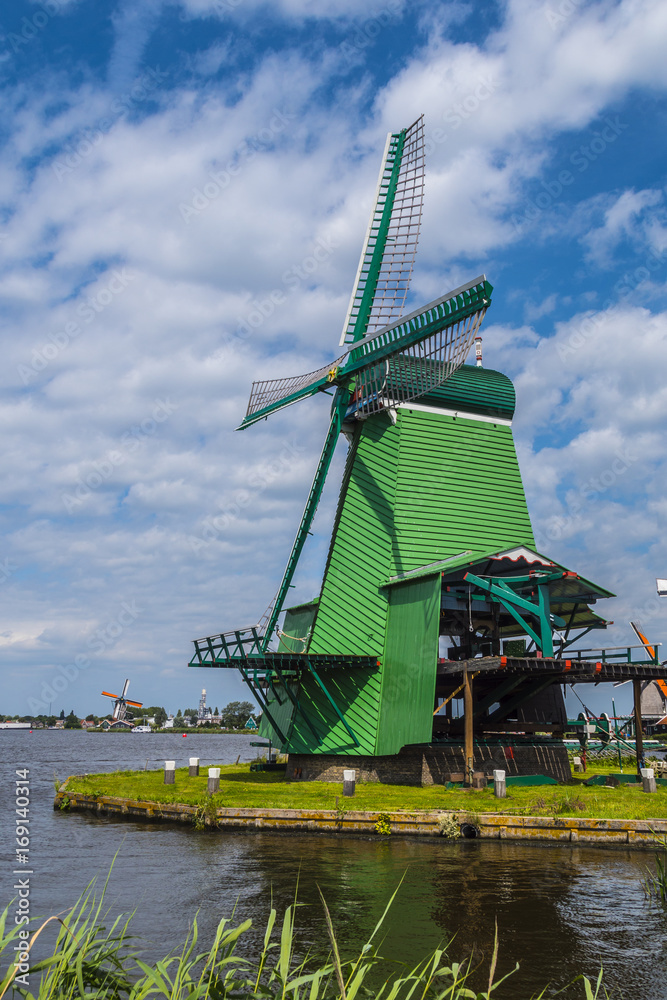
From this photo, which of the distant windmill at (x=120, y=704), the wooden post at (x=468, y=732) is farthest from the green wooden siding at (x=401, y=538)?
the distant windmill at (x=120, y=704)

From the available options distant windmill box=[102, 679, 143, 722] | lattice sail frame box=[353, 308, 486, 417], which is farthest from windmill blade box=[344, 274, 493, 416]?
distant windmill box=[102, 679, 143, 722]

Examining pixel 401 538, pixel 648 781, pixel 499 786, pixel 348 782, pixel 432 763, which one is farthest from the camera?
pixel 401 538

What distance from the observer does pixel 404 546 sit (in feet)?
82.8

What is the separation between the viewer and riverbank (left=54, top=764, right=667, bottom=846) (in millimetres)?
16812

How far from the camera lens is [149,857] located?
15.6 metres

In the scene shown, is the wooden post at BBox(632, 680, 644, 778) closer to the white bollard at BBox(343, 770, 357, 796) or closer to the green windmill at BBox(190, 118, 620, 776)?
the green windmill at BBox(190, 118, 620, 776)

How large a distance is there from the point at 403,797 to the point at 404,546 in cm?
806

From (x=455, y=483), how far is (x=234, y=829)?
44.6ft

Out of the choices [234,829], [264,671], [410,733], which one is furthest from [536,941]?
[264,671]

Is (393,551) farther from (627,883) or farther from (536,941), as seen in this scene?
(536,941)

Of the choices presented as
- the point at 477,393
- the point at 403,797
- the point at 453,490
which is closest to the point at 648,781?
the point at 403,797

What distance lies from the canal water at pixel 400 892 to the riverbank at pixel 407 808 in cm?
45

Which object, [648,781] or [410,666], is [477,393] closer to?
[410,666]

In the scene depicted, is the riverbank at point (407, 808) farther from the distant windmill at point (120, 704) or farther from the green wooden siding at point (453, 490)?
the distant windmill at point (120, 704)
